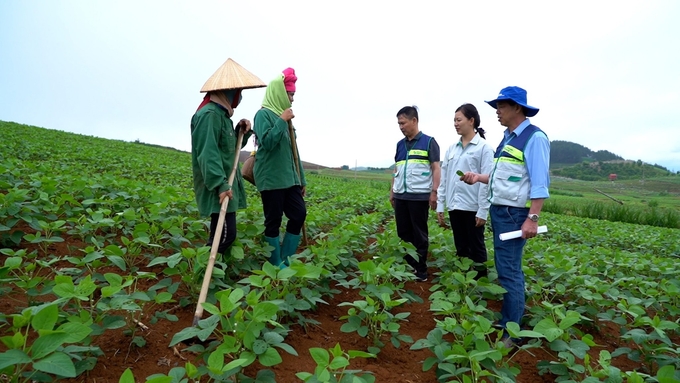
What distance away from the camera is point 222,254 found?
2926mm

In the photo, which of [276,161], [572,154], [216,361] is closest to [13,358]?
[216,361]

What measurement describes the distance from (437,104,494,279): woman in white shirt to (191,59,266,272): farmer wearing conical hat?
73.0 inches

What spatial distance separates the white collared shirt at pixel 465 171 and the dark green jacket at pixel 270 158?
4.75ft

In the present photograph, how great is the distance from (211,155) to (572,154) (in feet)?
281

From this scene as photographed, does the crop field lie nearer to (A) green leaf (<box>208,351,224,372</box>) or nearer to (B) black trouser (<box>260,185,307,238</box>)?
(A) green leaf (<box>208,351,224,372</box>)

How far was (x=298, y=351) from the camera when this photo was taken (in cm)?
231

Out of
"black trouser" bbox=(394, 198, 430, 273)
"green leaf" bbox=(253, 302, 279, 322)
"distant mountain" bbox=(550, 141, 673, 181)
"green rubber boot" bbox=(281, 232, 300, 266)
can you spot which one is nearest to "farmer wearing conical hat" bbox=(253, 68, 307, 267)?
"green rubber boot" bbox=(281, 232, 300, 266)

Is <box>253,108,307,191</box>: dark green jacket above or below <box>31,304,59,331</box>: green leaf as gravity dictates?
above

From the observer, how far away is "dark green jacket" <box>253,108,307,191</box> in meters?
3.17

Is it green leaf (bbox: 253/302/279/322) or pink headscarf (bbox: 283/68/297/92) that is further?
pink headscarf (bbox: 283/68/297/92)

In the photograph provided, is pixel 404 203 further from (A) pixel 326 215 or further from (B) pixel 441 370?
(B) pixel 441 370

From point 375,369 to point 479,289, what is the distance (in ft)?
4.13

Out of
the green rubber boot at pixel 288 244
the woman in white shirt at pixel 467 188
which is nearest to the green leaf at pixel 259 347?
the green rubber boot at pixel 288 244

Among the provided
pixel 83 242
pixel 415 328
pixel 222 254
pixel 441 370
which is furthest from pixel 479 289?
pixel 83 242
